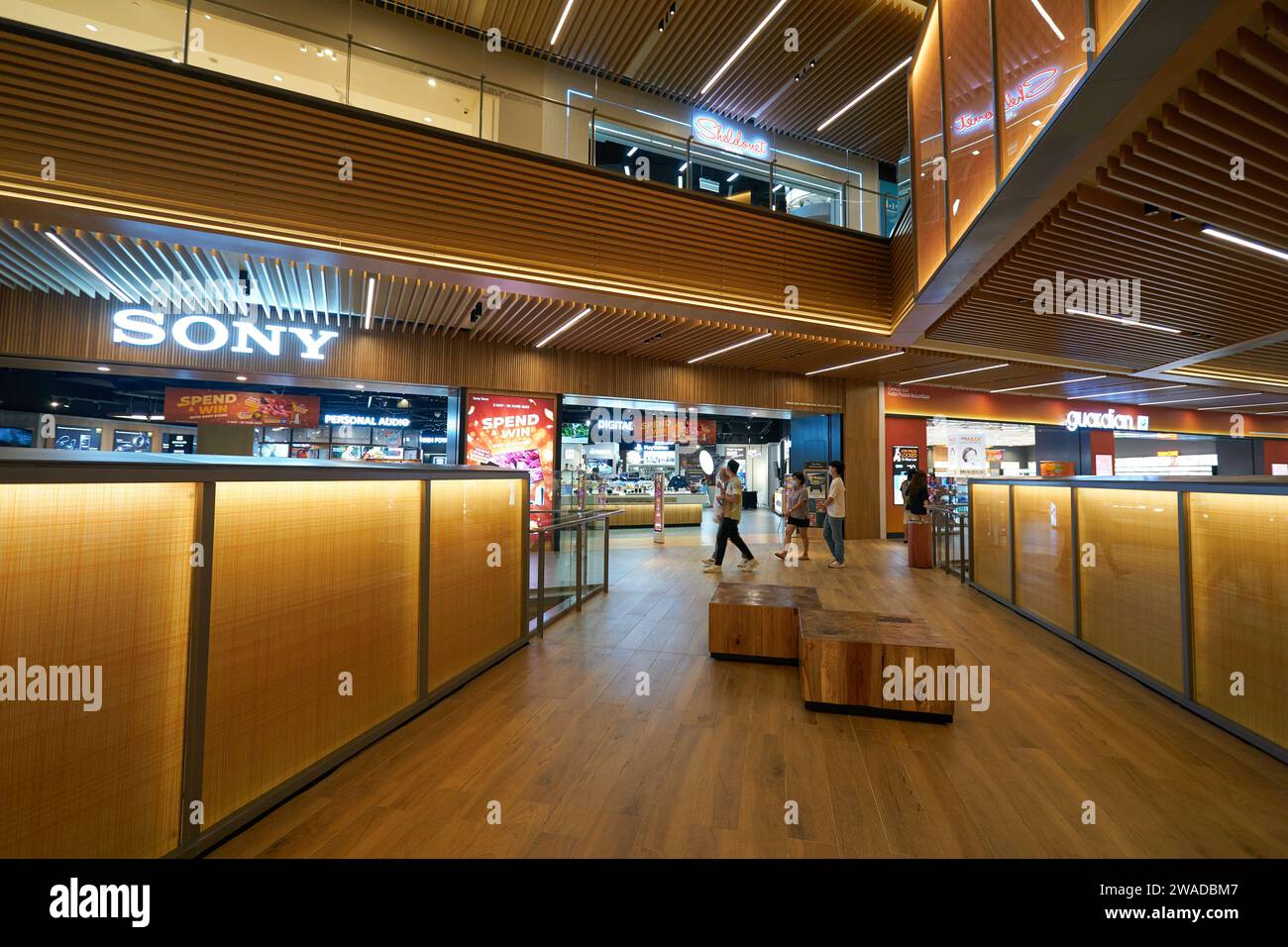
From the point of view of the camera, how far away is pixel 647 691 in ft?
11.2

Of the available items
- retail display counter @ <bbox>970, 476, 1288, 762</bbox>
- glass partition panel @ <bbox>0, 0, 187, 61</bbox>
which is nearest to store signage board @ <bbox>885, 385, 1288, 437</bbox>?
retail display counter @ <bbox>970, 476, 1288, 762</bbox>

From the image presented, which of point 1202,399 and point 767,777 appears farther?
point 1202,399

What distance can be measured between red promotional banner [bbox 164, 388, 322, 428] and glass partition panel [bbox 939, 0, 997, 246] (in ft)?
36.6

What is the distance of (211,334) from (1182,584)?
10.8 metres

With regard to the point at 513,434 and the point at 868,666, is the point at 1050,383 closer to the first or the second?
the point at 513,434

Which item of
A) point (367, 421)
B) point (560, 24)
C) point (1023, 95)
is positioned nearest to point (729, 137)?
point (560, 24)

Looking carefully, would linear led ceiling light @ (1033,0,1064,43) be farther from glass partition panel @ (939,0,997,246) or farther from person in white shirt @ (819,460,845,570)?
person in white shirt @ (819,460,845,570)

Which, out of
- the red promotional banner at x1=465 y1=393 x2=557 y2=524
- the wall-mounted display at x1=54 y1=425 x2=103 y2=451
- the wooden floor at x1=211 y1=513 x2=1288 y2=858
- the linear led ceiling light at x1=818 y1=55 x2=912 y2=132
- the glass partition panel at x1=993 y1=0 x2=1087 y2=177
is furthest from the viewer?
the wall-mounted display at x1=54 y1=425 x2=103 y2=451

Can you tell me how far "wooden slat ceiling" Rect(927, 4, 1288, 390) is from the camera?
330 centimetres

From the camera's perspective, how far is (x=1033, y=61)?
3953 millimetres

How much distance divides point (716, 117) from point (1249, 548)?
9.49 meters

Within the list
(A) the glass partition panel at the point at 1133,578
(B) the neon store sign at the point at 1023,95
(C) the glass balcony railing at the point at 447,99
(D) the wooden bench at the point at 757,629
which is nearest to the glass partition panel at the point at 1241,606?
(A) the glass partition panel at the point at 1133,578

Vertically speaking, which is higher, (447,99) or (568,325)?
(447,99)
